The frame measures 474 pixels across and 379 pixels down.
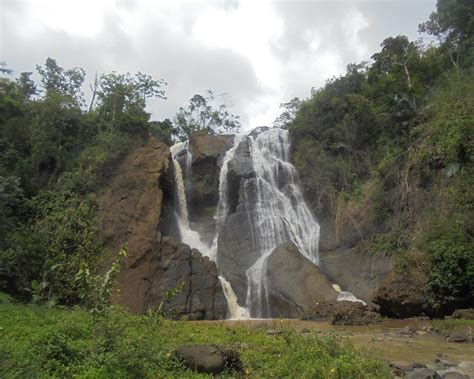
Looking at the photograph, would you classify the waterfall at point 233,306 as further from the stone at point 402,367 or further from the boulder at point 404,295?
the stone at point 402,367

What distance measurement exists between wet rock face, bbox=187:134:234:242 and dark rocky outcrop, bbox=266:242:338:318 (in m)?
6.38

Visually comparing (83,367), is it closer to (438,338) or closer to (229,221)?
(438,338)

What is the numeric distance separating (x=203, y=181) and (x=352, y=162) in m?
9.58

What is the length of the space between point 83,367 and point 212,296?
45.3ft

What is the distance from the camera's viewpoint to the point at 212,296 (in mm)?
19797

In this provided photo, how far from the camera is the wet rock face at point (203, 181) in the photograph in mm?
27469

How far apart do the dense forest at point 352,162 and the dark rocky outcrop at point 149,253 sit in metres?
1.12

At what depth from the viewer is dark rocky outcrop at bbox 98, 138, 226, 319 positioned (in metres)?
19.3

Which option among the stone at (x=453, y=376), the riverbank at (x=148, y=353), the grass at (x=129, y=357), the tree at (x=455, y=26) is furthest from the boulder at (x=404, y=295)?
the tree at (x=455, y=26)

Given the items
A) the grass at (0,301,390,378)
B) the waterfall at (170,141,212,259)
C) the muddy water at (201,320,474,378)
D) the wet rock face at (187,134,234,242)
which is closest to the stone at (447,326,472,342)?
the muddy water at (201,320,474,378)

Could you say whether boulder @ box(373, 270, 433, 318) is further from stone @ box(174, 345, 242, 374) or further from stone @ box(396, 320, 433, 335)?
stone @ box(174, 345, 242, 374)

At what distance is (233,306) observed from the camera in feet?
66.6

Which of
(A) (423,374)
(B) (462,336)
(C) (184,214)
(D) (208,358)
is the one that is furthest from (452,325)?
(C) (184,214)

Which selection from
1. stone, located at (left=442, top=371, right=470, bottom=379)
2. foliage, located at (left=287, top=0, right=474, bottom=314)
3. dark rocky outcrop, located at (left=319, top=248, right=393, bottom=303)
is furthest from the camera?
dark rocky outcrop, located at (left=319, top=248, right=393, bottom=303)
